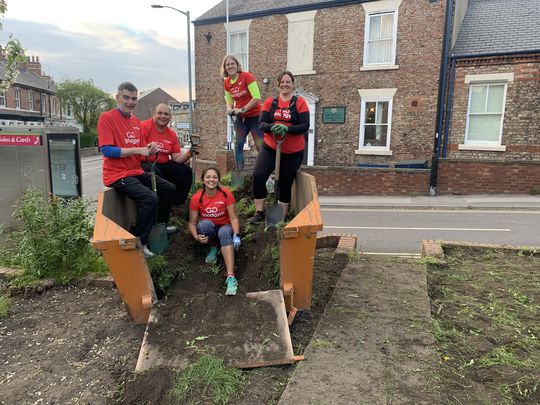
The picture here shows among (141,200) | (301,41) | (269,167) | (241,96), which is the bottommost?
(141,200)

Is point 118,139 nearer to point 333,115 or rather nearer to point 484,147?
point 333,115

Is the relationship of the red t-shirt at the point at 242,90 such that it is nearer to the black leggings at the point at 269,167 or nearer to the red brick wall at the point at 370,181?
the black leggings at the point at 269,167

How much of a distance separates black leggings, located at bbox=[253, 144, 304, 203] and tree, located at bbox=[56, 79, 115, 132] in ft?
158

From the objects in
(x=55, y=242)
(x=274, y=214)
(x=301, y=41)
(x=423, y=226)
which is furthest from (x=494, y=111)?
(x=55, y=242)

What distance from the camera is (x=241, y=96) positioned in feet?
19.6

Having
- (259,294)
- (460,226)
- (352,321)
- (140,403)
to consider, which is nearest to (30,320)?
(140,403)

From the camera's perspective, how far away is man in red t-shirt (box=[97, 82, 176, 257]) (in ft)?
14.2

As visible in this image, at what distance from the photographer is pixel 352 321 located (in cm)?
375

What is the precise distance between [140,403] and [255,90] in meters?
4.23

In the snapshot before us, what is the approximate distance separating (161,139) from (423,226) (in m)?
6.56

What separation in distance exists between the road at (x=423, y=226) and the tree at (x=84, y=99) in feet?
142

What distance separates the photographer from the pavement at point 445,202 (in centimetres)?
1195

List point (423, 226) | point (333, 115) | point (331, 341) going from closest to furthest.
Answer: point (331, 341) → point (423, 226) → point (333, 115)

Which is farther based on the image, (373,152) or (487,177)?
(373,152)
